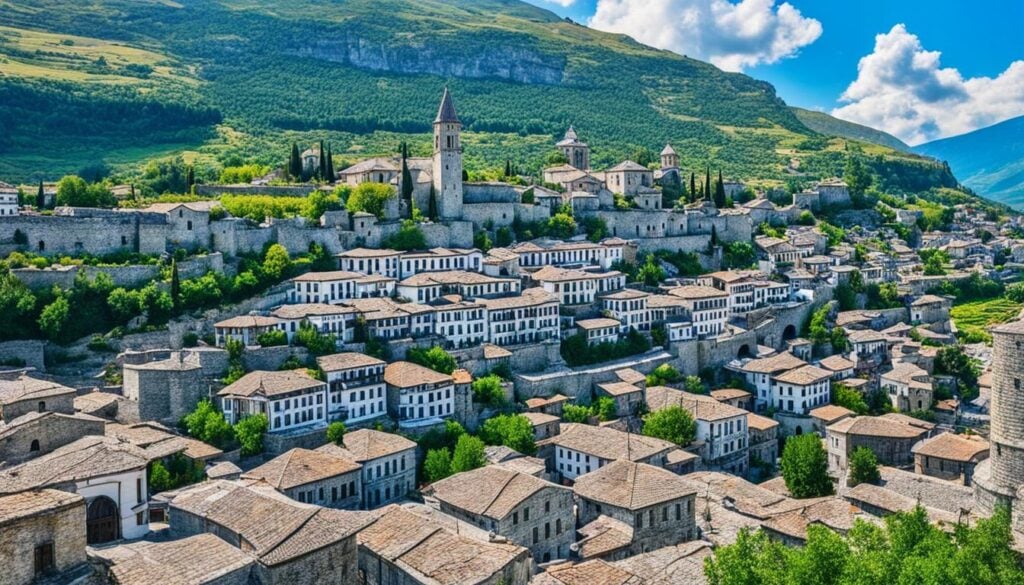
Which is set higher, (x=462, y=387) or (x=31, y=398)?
(x=31, y=398)

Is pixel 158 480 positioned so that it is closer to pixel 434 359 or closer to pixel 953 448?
pixel 434 359

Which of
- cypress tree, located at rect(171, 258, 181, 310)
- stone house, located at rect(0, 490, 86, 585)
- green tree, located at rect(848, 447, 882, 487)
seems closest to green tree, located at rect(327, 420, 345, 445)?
cypress tree, located at rect(171, 258, 181, 310)

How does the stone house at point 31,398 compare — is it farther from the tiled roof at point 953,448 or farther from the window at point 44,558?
the tiled roof at point 953,448

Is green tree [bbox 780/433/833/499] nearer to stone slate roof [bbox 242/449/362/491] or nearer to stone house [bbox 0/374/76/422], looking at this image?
stone slate roof [bbox 242/449/362/491]

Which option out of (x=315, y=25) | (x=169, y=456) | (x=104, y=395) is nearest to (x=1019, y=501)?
(x=169, y=456)

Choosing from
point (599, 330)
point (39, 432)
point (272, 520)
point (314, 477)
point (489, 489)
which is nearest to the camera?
point (272, 520)

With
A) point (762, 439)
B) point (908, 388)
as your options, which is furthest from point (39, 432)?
point (908, 388)

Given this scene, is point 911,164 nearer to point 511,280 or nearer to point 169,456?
point 511,280
